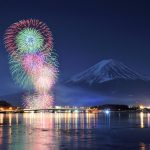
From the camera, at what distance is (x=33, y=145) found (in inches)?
1807

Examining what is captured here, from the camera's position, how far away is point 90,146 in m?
45.2

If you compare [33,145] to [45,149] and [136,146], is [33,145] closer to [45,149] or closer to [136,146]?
[45,149]

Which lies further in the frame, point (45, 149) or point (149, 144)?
point (149, 144)

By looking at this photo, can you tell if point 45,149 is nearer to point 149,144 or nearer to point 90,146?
point 90,146

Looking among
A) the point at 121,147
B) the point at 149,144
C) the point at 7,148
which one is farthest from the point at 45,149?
the point at 149,144

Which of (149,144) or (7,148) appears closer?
(7,148)

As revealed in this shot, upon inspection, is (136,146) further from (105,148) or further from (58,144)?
(58,144)

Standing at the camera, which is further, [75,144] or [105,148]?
[75,144]

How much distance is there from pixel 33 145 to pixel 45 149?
4.31 meters

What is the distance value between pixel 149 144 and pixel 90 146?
656 cm

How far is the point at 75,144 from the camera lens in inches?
1847

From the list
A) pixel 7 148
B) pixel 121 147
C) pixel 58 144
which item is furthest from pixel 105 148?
pixel 7 148

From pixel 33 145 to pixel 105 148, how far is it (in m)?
7.67

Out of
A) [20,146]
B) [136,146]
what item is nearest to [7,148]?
[20,146]
